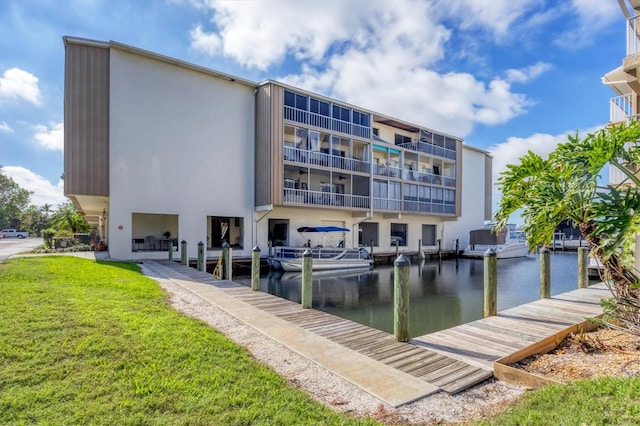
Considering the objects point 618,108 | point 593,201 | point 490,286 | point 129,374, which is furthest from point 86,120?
point 618,108

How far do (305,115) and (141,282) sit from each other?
49.3ft

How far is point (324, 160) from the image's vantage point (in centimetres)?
2222

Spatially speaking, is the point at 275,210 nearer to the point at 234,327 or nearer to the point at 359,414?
the point at 234,327

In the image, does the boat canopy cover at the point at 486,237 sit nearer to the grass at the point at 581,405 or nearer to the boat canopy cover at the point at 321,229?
the boat canopy cover at the point at 321,229

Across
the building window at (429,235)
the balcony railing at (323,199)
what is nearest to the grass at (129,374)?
the balcony railing at (323,199)

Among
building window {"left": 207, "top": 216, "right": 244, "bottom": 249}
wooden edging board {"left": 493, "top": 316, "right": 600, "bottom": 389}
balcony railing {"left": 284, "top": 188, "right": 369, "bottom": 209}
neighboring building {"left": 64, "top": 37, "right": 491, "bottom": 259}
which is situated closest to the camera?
wooden edging board {"left": 493, "top": 316, "right": 600, "bottom": 389}

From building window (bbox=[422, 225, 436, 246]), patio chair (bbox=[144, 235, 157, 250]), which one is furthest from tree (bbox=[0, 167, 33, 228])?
building window (bbox=[422, 225, 436, 246])

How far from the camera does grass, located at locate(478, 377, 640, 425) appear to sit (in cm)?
271

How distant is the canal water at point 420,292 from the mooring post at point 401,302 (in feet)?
11.1

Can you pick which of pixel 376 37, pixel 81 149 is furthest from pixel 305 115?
pixel 81 149

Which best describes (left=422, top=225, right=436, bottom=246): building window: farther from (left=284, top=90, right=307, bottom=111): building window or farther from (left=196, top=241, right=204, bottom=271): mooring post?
(left=196, top=241, right=204, bottom=271): mooring post

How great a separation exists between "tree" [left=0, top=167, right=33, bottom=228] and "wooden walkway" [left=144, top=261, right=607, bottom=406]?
63112 millimetres

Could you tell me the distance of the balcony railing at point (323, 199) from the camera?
818 inches

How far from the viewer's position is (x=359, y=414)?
321 centimetres
